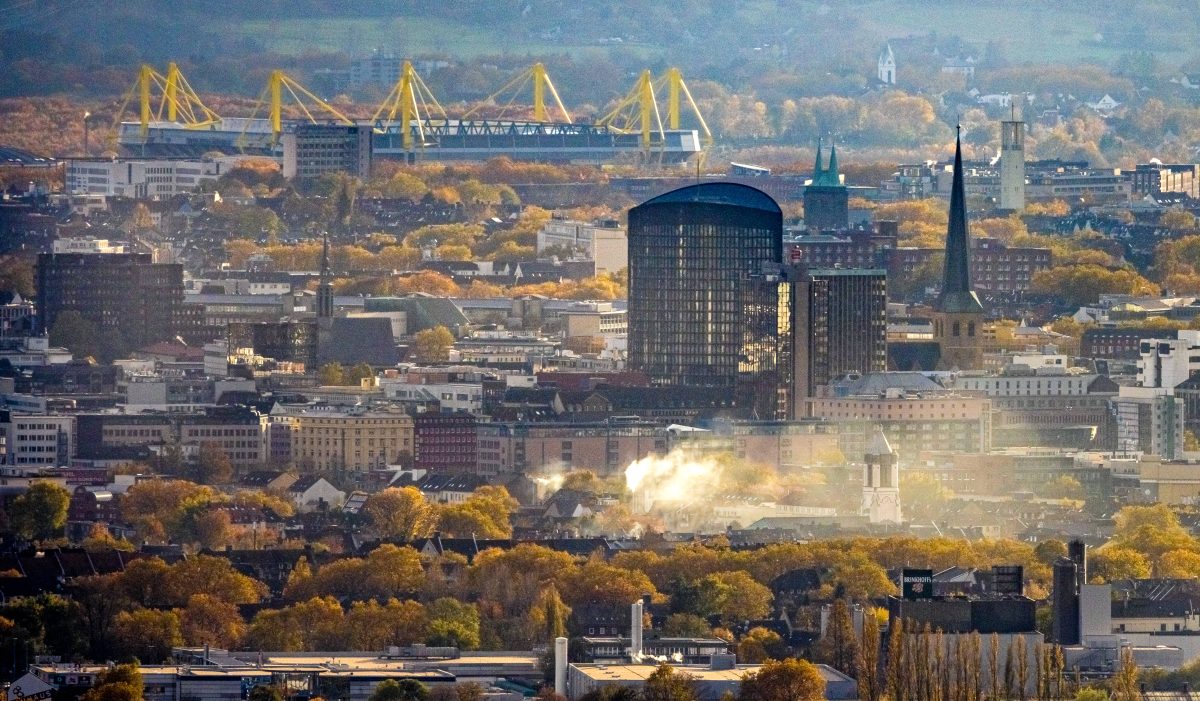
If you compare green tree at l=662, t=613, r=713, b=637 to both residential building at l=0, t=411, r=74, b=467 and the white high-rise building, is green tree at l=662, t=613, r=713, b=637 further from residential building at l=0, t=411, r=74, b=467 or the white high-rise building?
the white high-rise building

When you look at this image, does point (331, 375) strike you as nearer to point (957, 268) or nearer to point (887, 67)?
point (957, 268)

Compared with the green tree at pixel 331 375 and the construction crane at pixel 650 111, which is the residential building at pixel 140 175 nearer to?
the construction crane at pixel 650 111

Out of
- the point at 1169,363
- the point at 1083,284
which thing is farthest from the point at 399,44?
the point at 1169,363

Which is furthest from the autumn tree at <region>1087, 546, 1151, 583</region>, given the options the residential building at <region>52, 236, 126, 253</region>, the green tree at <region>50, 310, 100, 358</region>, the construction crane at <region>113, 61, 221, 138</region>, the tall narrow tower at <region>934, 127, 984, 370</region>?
the construction crane at <region>113, 61, 221, 138</region>

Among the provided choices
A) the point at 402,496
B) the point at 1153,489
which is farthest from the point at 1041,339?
the point at 402,496

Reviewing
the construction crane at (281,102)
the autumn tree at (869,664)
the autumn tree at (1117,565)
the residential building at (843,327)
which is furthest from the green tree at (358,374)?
the construction crane at (281,102)
